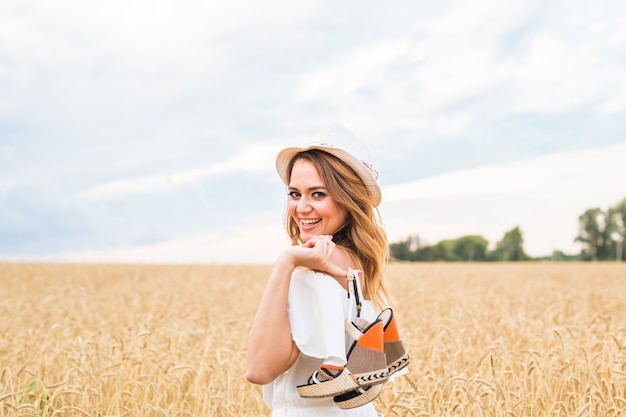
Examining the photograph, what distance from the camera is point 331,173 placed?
8.67 ft

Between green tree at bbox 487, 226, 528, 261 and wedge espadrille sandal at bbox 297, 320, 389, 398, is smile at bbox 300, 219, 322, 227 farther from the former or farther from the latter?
green tree at bbox 487, 226, 528, 261

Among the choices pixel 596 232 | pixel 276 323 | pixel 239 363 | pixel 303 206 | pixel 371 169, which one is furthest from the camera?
pixel 596 232

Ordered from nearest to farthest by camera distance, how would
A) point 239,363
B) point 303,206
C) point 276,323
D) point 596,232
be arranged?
point 276,323 < point 303,206 < point 239,363 < point 596,232

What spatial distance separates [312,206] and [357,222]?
0.23 meters

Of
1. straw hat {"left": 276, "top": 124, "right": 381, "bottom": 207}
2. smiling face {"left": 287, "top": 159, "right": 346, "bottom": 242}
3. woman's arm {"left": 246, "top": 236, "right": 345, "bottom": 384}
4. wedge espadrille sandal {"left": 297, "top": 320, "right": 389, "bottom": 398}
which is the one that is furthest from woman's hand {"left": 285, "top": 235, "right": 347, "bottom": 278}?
straw hat {"left": 276, "top": 124, "right": 381, "bottom": 207}

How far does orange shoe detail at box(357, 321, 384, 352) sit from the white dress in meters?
0.09

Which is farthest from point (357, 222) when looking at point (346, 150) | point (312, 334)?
point (312, 334)

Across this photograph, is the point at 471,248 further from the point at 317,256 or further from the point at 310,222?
the point at 317,256

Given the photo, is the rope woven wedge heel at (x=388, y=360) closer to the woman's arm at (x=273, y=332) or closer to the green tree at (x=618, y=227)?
the woman's arm at (x=273, y=332)

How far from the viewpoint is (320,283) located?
7.73 feet

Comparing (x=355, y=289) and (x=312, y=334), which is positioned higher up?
(x=355, y=289)

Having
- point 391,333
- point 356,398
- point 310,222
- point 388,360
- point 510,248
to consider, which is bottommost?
point 356,398

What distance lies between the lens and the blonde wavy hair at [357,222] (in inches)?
104

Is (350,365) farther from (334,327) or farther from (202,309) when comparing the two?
(202,309)
